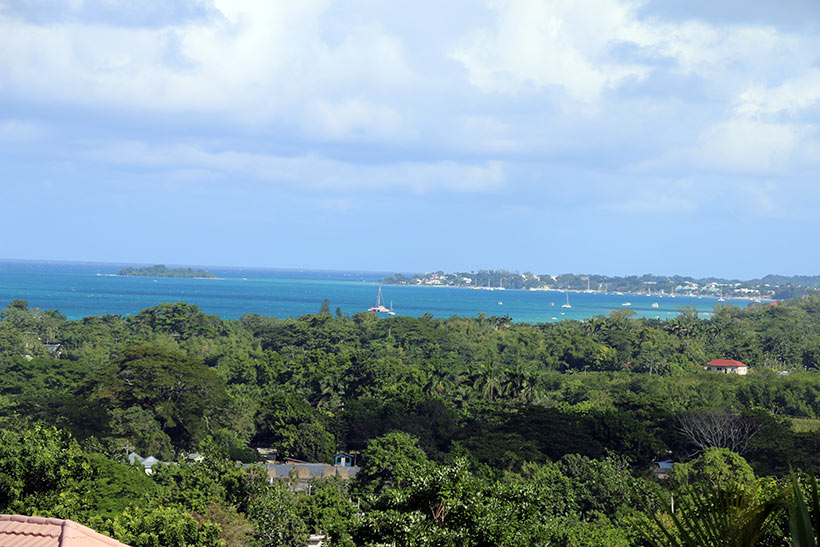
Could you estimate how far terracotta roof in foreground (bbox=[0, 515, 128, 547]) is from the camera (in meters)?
8.65

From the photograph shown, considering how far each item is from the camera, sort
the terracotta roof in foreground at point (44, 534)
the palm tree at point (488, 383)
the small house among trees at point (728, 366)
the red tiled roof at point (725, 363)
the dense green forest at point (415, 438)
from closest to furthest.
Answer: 1. the terracotta roof in foreground at point (44, 534)
2. the dense green forest at point (415, 438)
3. the palm tree at point (488, 383)
4. the small house among trees at point (728, 366)
5. the red tiled roof at point (725, 363)

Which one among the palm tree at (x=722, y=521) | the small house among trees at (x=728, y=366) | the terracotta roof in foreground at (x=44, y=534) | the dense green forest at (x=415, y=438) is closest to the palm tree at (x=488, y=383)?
the dense green forest at (x=415, y=438)

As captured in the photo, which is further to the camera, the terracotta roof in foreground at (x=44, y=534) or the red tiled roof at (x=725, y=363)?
the red tiled roof at (x=725, y=363)

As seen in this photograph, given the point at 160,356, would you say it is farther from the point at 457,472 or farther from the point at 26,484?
the point at 457,472

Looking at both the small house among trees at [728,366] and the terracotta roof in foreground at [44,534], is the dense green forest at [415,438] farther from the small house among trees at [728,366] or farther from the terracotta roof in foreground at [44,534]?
the terracotta roof in foreground at [44,534]

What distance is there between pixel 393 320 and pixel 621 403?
4835cm

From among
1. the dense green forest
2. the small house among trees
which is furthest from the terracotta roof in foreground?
the small house among trees

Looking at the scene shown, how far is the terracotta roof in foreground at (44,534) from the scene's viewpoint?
865 centimetres

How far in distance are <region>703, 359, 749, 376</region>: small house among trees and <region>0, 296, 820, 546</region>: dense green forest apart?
Result: 5.02 ft

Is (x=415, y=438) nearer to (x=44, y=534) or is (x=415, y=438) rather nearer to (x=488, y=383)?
(x=488, y=383)

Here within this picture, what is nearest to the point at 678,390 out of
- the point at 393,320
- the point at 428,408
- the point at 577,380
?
the point at 577,380

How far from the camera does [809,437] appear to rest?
3566 centimetres

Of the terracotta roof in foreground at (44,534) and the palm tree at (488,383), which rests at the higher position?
the terracotta roof in foreground at (44,534)

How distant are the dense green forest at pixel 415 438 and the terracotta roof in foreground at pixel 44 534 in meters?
5.03
